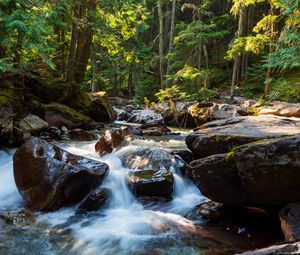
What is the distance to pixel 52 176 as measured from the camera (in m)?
5.76

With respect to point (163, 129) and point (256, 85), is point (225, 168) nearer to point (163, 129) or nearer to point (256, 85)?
point (163, 129)

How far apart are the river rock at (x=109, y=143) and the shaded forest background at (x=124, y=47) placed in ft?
6.77

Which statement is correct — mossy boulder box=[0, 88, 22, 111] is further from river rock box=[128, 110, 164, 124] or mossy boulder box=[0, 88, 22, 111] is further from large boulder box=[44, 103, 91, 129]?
river rock box=[128, 110, 164, 124]

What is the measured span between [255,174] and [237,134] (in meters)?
1.62

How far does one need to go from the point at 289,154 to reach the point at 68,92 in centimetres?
982

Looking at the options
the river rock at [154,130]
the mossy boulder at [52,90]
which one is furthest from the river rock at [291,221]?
the mossy boulder at [52,90]

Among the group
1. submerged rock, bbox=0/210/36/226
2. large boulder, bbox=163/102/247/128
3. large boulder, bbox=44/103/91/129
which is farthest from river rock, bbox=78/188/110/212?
large boulder, bbox=163/102/247/128

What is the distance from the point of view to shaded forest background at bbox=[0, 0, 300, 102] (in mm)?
7191

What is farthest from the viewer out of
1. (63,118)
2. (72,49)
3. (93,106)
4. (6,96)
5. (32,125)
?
(93,106)

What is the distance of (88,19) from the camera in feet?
36.6

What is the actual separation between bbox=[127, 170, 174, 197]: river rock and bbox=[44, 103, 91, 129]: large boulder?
517 centimetres

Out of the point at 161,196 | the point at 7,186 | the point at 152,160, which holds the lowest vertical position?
the point at 161,196

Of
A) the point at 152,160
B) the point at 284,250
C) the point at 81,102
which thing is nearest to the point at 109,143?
the point at 152,160

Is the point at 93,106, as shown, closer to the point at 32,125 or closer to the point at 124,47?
the point at 124,47
